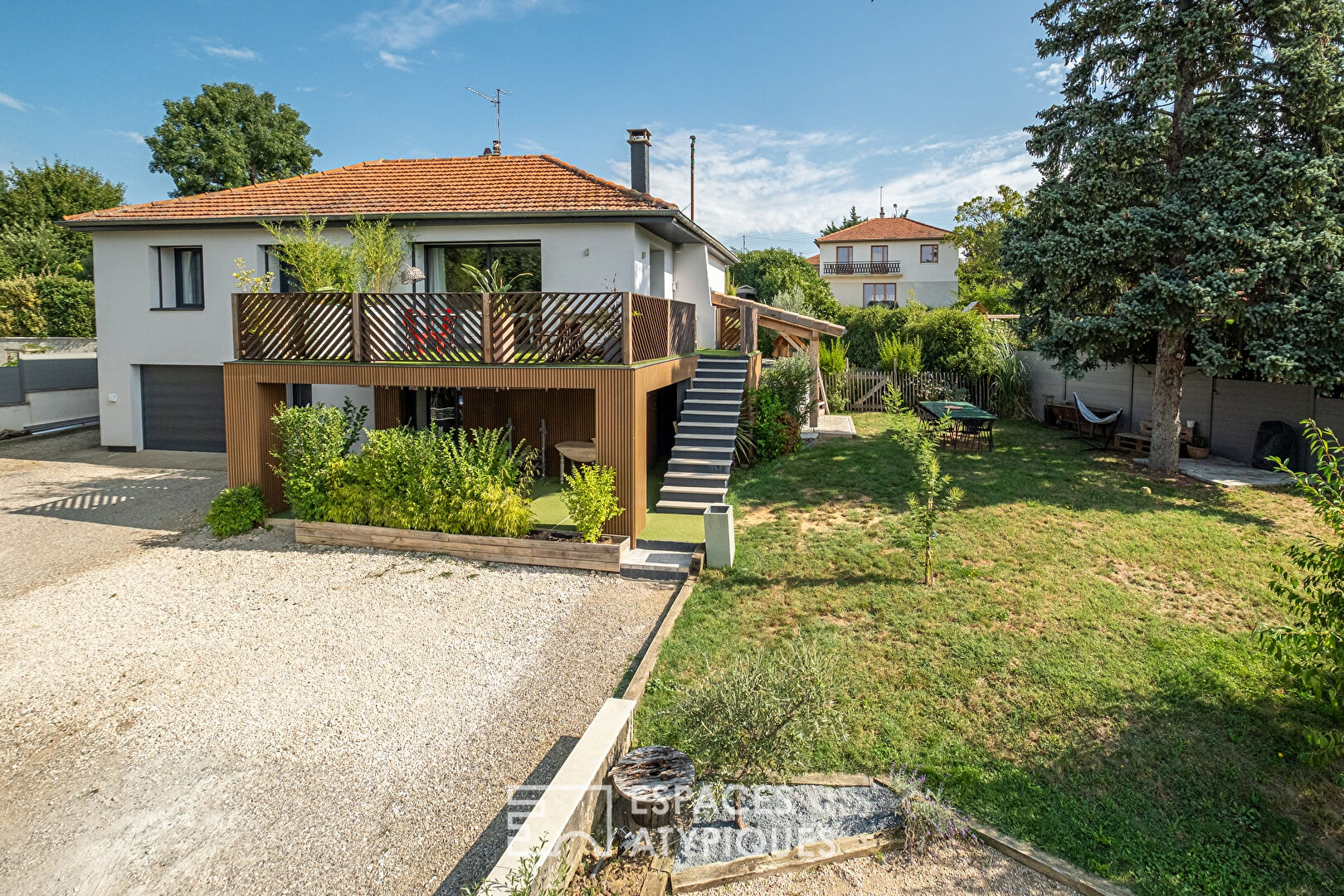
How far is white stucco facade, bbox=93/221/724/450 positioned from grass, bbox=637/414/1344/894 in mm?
5944

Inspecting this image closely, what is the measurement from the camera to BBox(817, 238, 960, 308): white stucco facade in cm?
5388

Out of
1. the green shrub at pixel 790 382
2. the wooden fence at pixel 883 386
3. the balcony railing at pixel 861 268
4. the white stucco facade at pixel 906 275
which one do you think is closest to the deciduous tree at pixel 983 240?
the white stucco facade at pixel 906 275

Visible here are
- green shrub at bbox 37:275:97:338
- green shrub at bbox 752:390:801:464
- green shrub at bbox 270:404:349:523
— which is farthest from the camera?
green shrub at bbox 37:275:97:338

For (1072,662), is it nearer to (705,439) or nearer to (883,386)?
(705,439)


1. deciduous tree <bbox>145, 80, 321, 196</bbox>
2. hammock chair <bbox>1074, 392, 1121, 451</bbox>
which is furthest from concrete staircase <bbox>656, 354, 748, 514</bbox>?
deciduous tree <bbox>145, 80, 321, 196</bbox>

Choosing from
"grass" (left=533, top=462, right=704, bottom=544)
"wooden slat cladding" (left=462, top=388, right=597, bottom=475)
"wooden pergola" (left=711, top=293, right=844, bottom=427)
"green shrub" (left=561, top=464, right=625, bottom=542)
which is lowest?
"grass" (left=533, top=462, right=704, bottom=544)

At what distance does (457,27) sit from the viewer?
19.3 m

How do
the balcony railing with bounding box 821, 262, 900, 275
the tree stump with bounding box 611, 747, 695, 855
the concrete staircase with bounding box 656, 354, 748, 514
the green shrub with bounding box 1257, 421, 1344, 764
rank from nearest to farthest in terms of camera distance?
the tree stump with bounding box 611, 747, 695, 855 → the green shrub with bounding box 1257, 421, 1344, 764 → the concrete staircase with bounding box 656, 354, 748, 514 → the balcony railing with bounding box 821, 262, 900, 275

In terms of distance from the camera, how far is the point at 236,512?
37.5ft

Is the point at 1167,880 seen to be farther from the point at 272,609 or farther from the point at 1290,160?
the point at 1290,160

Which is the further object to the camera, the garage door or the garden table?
the garage door

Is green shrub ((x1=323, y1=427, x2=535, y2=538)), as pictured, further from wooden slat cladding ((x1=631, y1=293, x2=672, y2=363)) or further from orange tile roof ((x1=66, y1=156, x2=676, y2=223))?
orange tile roof ((x1=66, y1=156, x2=676, y2=223))

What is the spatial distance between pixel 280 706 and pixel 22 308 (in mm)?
33664

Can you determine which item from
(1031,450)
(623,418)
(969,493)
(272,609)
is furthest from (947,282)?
(272,609)
